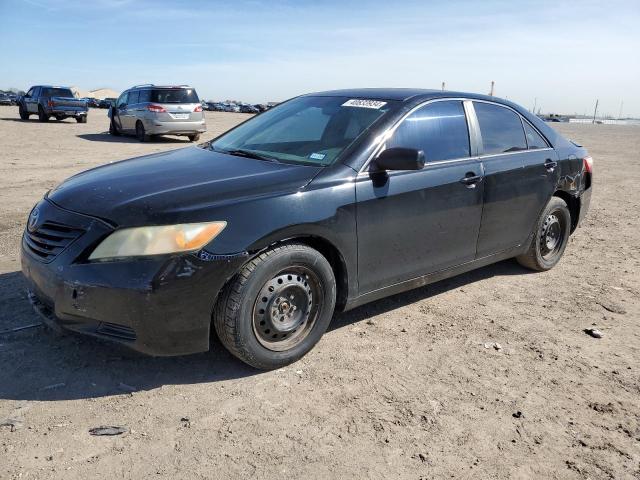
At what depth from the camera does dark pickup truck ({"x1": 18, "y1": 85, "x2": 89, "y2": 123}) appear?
24.3m

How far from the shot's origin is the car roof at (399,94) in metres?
4.01

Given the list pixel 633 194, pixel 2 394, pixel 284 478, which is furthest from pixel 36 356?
pixel 633 194

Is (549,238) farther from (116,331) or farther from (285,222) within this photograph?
(116,331)

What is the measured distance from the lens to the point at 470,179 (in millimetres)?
4070

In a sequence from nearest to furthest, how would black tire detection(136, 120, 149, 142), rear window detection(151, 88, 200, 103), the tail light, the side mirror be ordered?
1. the side mirror
2. the tail light
3. rear window detection(151, 88, 200, 103)
4. black tire detection(136, 120, 149, 142)

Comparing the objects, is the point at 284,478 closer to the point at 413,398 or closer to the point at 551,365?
the point at 413,398

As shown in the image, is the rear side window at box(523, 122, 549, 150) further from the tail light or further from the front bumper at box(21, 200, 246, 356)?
the tail light

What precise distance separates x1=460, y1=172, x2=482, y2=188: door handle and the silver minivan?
13.8 metres

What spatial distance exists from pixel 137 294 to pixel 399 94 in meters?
2.43

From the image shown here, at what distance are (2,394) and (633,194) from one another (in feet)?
33.4

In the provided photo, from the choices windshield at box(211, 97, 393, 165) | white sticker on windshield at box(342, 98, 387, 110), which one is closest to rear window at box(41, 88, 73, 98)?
windshield at box(211, 97, 393, 165)

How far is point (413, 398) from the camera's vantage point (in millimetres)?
2992

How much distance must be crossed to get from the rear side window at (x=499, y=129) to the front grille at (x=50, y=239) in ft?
9.94

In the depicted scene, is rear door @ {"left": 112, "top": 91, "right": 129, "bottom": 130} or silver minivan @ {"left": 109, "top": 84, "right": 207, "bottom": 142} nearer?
silver minivan @ {"left": 109, "top": 84, "right": 207, "bottom": 142}
